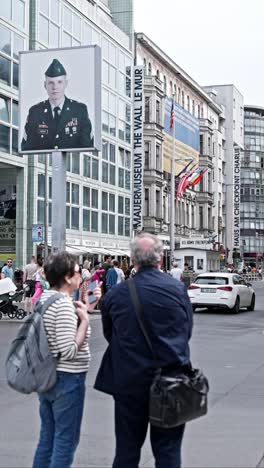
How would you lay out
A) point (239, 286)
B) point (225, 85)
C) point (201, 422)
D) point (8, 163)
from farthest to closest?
point (225, 85), point (8, 163), point (239, 286), point (201, 422)

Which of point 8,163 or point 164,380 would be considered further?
point 8,163

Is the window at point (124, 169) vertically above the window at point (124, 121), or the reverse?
the window at point (124, 121)

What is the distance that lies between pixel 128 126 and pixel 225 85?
54.6 m

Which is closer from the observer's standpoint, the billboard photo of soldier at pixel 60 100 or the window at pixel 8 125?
the billboard photo of soldier at pixel 60 100

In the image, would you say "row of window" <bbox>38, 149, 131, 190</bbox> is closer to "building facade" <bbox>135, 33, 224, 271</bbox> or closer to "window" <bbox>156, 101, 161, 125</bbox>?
"building facade" <bbox>135, 33, 224, 271</bbox>

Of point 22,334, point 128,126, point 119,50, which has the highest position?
point 119,50

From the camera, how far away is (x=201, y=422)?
7582 millimetres

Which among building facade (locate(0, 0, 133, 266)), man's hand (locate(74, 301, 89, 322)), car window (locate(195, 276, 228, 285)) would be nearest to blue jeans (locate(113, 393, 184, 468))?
man's hand (locate(74, 301, 89, 322))

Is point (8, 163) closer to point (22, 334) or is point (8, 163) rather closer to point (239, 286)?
point (239, 286)

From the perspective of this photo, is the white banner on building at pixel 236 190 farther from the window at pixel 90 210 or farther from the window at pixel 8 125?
the window at pixel 8 125

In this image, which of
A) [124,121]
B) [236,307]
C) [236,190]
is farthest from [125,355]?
[236,190]

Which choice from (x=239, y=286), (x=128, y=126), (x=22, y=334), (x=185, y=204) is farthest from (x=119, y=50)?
(x=22, y=334)

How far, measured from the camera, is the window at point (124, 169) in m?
52.3

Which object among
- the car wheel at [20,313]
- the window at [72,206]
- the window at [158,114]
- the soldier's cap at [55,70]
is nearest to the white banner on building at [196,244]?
the window at [72,206]
